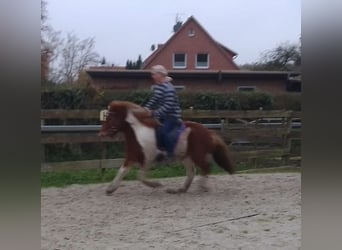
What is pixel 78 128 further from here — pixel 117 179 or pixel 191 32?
pixel 191 32

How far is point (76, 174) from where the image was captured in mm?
2684

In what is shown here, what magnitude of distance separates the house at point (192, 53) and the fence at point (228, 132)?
0.81ft

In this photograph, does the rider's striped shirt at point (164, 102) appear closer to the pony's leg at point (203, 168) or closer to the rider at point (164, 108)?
the rider at point (164, 108)

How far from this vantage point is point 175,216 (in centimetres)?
240

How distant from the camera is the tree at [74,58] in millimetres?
2227

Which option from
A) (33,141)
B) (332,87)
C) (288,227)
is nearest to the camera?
(33,141)

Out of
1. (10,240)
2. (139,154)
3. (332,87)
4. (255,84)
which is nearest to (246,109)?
(255,84)

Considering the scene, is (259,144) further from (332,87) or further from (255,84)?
(332,87)

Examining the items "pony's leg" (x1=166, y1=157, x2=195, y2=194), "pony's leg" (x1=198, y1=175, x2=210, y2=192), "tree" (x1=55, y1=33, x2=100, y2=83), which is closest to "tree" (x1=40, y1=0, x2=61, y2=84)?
"tree" (x1=55, y1=33, x2=100, y2=83)

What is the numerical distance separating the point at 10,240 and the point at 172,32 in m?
1.15

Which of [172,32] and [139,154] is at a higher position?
[172,32]

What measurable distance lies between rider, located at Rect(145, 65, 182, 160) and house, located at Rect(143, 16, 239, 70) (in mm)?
55

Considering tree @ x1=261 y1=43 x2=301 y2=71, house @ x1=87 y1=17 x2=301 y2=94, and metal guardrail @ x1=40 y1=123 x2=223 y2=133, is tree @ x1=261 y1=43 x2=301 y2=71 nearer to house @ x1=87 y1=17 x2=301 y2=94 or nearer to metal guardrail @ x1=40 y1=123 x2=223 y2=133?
house @ x1=87 y1=17 x2=301 y2=94

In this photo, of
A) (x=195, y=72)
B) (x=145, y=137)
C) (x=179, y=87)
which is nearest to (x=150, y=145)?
(x=145, y=137)
